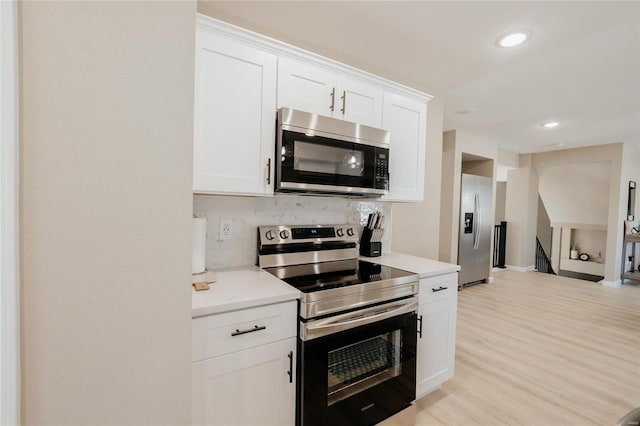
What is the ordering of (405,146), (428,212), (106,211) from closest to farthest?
1. (106,211)
2. (405,146)
3. (428,212)

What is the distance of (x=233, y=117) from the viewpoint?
1555 mm

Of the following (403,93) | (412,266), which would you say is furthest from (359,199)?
(403,93)

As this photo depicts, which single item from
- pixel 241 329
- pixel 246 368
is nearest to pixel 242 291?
pixel 241 329

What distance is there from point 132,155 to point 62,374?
1.83 ft

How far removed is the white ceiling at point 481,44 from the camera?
1798mm

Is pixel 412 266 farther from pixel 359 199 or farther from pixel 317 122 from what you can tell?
pixel 317 122

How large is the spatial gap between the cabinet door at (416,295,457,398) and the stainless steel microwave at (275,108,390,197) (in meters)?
0.87

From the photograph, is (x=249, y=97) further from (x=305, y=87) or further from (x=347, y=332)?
(x=347, y=332)

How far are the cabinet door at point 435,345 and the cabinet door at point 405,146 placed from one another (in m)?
0.83

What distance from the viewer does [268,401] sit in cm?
135

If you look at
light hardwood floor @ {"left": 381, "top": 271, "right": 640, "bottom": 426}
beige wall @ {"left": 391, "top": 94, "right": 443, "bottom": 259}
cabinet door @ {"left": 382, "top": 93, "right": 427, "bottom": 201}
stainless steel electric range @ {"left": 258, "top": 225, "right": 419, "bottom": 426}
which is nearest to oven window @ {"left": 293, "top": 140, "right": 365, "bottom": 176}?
cabinet door @ {"left": 382, "top": 93, "right": 427, "bottom": 201}

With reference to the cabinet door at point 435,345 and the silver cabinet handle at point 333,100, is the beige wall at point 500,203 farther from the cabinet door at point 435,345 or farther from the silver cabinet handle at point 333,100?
the silver cabinet handle at point 333,100

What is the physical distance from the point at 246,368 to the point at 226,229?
0.83 meters

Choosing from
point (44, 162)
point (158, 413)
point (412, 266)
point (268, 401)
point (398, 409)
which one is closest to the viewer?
point (44, 162)
